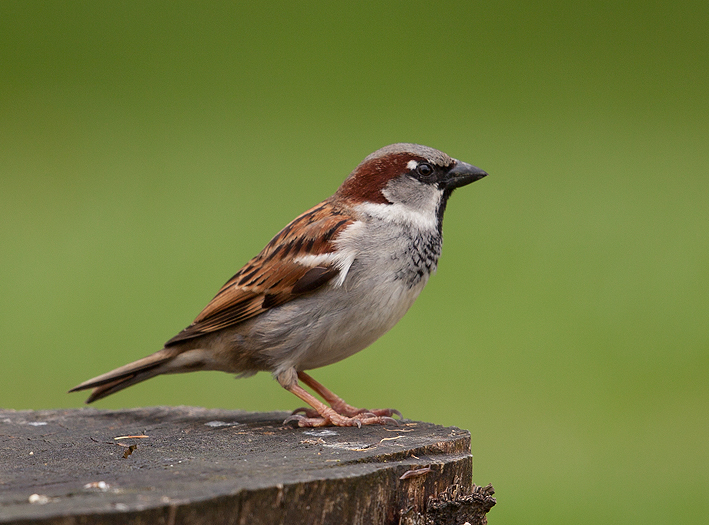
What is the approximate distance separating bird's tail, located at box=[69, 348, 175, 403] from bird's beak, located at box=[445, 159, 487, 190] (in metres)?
1.43

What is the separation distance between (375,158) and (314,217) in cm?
36

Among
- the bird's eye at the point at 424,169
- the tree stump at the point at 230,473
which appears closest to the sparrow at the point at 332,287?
the bird's eye at the point at 424,169

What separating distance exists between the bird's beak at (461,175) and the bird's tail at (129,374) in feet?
4.68

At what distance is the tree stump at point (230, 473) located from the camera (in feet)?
6.41

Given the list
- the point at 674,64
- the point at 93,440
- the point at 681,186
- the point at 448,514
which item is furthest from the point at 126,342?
the point at 674,64

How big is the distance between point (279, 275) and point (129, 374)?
Result: 85 cm

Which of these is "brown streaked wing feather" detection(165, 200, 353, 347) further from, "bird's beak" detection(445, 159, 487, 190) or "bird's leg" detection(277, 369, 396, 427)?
"bird's beak" detection(445, 159, 487, 190)

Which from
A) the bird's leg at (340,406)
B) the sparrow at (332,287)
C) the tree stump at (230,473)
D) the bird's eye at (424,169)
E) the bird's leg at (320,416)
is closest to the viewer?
the tree stump at (230,473)

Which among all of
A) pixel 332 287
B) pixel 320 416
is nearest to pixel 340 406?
pixel 320 416

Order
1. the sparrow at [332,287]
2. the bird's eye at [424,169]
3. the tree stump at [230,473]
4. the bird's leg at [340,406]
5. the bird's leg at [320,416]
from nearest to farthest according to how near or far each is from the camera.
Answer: the tree stump at [230,473], the bird's leg at [320,416], the sparrow at [332,287], the bird's leg at [340,406], the bird's eye at [424,169]

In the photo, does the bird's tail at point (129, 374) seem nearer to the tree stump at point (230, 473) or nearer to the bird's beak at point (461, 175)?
the tree stump at point (230, 473)

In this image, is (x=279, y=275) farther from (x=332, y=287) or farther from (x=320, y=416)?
(x=320, y=416)

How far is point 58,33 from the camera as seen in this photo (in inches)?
418

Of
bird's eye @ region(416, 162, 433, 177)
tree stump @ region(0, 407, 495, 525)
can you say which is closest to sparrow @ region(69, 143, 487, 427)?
bird's eye @ region(416, 162, 433, 177)
